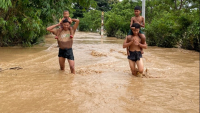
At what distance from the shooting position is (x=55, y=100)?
2.97 m

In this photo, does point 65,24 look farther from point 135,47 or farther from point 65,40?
point 135,47

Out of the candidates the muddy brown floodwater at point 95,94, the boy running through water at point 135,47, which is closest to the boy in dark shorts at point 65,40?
the muddy brown floodwater at point 95,94

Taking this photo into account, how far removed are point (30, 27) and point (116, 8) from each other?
722 inches

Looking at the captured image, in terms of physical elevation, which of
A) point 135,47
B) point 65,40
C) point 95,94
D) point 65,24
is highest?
point 65,24

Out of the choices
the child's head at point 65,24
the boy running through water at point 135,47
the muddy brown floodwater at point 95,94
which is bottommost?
the muddy brown floodwater at point 95,94

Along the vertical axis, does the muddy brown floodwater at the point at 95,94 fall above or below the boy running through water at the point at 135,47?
below

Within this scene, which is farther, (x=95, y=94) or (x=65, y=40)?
(x=65, y=40)

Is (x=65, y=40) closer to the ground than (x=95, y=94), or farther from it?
farther from it

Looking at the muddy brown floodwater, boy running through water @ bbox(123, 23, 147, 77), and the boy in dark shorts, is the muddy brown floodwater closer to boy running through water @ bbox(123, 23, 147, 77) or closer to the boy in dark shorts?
boy running through water @ bbox(123, 23, 147, 77)

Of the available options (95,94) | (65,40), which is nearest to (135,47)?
(65,40)

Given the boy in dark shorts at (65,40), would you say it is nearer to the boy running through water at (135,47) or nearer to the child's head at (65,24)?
the child's head at (65,24)

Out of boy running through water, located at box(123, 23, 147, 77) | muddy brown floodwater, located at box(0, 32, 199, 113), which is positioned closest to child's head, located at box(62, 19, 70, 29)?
muddy brown floodwater, located at box(0, 32, 199, 113)

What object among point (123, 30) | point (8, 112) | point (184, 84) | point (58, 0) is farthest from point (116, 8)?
point (8, 112)

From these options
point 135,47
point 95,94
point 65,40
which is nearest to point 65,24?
point 65,40
